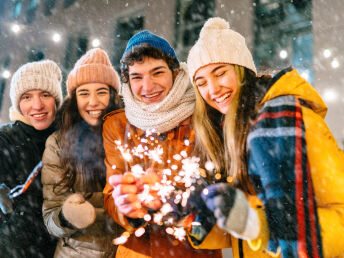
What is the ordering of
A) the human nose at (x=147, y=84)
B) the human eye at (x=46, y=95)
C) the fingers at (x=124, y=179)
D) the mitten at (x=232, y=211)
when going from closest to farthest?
the mitten at (x=232, y=211), the fingers at (x=124, y=179), the human nose at (x=147, y=84), the human eye at (x=46, y=95)

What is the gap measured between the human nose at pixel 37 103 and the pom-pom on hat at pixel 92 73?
0.31 meters

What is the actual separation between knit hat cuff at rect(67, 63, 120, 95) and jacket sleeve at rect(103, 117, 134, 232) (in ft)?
1.26

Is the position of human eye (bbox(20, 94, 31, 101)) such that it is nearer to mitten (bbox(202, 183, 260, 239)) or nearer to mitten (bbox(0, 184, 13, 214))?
mitten (bbox(0, 184, 13, 214))

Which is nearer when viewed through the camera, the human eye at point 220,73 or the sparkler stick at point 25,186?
the human eye at point 220,73

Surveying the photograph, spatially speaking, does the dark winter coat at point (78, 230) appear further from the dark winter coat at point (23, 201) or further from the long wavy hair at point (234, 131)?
the long wavy hair at point (234, 131)

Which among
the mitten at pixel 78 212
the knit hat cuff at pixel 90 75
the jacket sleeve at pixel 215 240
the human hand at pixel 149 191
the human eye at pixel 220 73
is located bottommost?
the jacket sleeve at pixel 215 240

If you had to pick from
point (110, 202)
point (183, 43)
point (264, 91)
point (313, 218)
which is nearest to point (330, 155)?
point (313, 218)

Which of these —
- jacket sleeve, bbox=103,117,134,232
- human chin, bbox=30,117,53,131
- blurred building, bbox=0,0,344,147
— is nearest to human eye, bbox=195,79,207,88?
blurred building, bbox=0,0,344,147

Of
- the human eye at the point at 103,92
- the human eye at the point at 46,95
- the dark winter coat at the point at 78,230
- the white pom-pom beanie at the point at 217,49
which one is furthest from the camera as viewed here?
the human eye at the point at 46,95

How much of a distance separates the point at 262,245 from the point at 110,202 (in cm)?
94

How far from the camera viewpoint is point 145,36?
1.89m

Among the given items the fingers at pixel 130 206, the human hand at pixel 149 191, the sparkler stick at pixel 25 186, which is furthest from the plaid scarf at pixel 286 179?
the sparkler stick at pixel 25 186

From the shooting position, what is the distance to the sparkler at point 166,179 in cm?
149

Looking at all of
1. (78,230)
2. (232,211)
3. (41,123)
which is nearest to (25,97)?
(41,123)
